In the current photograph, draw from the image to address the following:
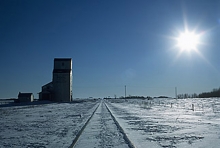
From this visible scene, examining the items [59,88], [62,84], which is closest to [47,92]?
[59,88]

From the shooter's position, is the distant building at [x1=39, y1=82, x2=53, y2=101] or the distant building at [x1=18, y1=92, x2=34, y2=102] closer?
the distant building at [x1=18, y1=92, x2=34, y2=102]

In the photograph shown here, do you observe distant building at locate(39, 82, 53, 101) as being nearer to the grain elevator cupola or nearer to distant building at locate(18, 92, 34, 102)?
the grain elevator cupola

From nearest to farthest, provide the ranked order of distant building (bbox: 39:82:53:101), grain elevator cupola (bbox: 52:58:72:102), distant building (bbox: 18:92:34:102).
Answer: distant building (bbox: 18:92:34:102) < grain elevator cupola (bbox: 52:58:72:102) < distant building (bbox: 39:82:53:101)

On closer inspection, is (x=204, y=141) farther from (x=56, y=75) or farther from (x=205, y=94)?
(x=205, y=94)

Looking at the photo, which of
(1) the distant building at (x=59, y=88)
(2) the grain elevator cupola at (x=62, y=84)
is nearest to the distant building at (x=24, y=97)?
(1) the distant building at (x=59, y=88)

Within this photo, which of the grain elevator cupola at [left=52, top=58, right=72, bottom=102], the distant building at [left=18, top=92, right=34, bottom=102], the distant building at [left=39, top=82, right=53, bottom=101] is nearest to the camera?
the distant building at [left=18, top=92, right=34, bottom=102]

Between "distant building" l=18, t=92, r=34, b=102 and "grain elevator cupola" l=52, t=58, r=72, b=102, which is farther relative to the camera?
"grain elevator cupola" l=52, t=58, r=72, b=102

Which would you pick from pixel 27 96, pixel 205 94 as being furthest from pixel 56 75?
pixel 205 94

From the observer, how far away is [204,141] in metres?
6.83

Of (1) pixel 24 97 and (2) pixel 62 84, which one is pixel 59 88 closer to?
(2) pixel 62 84

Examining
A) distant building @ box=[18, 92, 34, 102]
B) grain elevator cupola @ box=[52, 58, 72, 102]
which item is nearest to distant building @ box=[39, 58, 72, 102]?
grain elevator cupola @ box=[52, 58, 72, 102]

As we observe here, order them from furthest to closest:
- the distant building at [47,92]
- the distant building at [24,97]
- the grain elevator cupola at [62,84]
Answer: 1. the distant building at [47,92]
2. the grain elevator cupola at [62,84]
3. the distant building at [24,97]

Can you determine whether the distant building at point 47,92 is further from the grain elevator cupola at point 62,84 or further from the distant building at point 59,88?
the grain elevator cupola at point 62,84

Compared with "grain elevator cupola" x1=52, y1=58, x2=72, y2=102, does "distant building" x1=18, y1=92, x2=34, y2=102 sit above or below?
below
